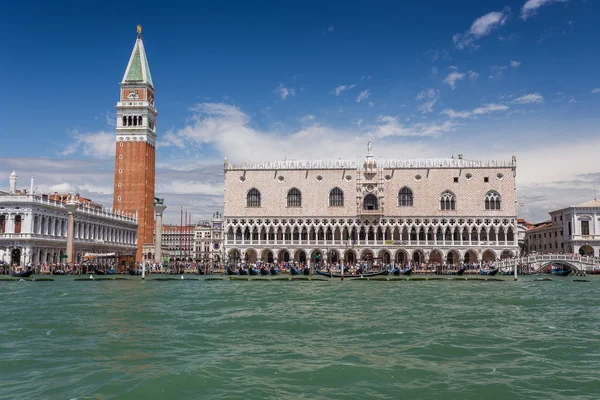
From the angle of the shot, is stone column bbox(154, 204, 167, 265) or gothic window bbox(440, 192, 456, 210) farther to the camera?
stone column bbox(154, 204, 167, 265)

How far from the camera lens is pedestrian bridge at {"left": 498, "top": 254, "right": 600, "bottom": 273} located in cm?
4925

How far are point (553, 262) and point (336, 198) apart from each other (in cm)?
2036

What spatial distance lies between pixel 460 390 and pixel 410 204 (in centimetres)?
4690

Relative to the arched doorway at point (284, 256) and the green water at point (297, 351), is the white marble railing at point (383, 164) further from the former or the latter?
the green water at point (297, 351)

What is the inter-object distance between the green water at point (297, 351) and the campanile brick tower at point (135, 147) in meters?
48.4

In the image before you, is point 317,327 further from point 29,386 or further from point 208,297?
point 208,297

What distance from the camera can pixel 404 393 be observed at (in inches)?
351

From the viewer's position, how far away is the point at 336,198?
2201 inches

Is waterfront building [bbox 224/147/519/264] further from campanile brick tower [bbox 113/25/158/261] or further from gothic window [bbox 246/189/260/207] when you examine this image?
campanile brick tower [bbox 113/25/158/261]

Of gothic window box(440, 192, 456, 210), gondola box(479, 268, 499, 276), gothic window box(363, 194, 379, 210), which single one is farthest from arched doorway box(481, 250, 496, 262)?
gothic window box(363, 194, 379, 210)

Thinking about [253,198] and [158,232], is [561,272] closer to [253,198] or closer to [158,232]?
[253,198]

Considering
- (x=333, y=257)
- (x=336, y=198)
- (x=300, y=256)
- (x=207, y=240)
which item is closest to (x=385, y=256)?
(x=333, y=257)

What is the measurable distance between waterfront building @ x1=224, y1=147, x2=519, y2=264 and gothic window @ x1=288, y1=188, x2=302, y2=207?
0.32 feet

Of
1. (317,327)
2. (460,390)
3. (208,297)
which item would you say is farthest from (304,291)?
(460,390)
